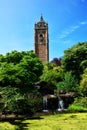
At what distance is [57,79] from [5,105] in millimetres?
30356

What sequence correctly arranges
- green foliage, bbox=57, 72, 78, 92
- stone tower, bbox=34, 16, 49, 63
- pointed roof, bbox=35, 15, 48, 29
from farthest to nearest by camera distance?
1. pointed roof, bbox=35, 15, 48, 29
2. stone tower, bbox=34, 16, 49, 63
3. green foliage, bbox=57, 72, 78, 92

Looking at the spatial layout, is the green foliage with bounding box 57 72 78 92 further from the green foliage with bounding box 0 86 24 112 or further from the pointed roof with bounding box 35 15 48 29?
the pointed roof with bounding box 35 15 48 29

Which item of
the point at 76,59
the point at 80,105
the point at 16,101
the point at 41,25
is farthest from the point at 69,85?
the point at 41,25

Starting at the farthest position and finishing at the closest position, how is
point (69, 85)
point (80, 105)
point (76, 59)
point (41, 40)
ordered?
point (41, 40) → point (76, 59) → point (69, 85) → point (80, 105)

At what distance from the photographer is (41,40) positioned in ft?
337

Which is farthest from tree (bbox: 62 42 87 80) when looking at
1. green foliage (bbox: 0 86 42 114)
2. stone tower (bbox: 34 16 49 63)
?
stone tower (bbox: 34 16 49 63)

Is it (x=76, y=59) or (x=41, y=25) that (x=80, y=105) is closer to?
(x=76, y=59)

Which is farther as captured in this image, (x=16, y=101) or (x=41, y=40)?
(x=41, y=40)

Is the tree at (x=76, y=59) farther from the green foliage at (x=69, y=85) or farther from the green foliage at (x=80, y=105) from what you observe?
the green foliage at (x=80, y=105)

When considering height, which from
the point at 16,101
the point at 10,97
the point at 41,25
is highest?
the point at 41,25

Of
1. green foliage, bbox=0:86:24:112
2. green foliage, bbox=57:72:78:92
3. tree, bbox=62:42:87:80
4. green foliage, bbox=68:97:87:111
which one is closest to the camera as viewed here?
green foliage, bbox=0:86:24:112

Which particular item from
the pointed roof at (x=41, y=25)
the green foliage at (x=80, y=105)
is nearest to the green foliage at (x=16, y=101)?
the green foliage at (x=80, y=105)

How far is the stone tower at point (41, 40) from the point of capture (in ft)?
324

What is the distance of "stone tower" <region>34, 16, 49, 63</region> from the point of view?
9862 cm
